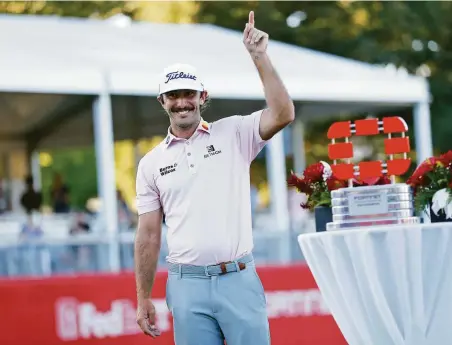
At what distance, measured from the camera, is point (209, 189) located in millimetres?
5070

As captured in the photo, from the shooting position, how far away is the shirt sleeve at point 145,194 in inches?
210

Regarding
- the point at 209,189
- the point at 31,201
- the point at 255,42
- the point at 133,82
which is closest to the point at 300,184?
the point at 209,189

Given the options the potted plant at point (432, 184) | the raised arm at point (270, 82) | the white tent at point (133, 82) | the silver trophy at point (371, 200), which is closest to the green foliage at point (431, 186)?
the potted plant at point (432, 184)

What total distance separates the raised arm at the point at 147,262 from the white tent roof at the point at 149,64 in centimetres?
816

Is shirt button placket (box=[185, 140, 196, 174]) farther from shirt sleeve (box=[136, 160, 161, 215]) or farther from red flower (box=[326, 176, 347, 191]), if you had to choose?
red flower (box=[326, 176, 347, 191])

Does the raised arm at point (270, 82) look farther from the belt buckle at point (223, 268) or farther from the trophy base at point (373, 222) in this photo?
the trophy base at point (373, 222)

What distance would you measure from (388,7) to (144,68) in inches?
534

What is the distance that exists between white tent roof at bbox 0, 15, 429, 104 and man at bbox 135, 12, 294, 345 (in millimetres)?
8377

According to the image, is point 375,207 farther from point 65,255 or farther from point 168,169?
point 65,255

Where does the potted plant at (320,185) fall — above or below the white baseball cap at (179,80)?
below

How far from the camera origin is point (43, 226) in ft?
48.5

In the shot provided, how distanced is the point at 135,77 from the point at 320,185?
26.7ft

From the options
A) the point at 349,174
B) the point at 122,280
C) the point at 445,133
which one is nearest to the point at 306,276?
the point at 122,280

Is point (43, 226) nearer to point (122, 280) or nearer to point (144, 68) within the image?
point (144, 68)
